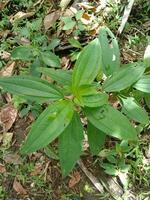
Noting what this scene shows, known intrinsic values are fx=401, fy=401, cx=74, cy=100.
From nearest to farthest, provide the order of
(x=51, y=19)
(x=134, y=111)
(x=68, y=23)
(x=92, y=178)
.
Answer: (x=134, y=111), (x=92, y=178), (x=68, y=23), (x=51, y=19)

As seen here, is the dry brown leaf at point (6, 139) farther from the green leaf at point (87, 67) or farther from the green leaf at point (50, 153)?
the green leaf at point (87, 67)

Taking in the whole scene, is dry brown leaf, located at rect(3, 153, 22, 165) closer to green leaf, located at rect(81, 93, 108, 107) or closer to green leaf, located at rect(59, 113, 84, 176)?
green leaf, located at rect(59, 113, 84, 176)

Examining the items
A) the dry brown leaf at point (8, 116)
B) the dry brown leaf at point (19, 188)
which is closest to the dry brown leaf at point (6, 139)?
the dry brown leaf at point (8, 116)

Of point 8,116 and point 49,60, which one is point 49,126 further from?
point 8,116

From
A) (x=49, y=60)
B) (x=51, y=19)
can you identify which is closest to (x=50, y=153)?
(x=49, y=60)

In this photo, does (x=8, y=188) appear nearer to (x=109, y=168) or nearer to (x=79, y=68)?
(x=109, y=168)

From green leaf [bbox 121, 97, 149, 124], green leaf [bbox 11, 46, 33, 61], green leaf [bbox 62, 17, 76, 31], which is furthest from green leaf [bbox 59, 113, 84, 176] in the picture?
green leaf [bbox 62, 17, 76, 31]
